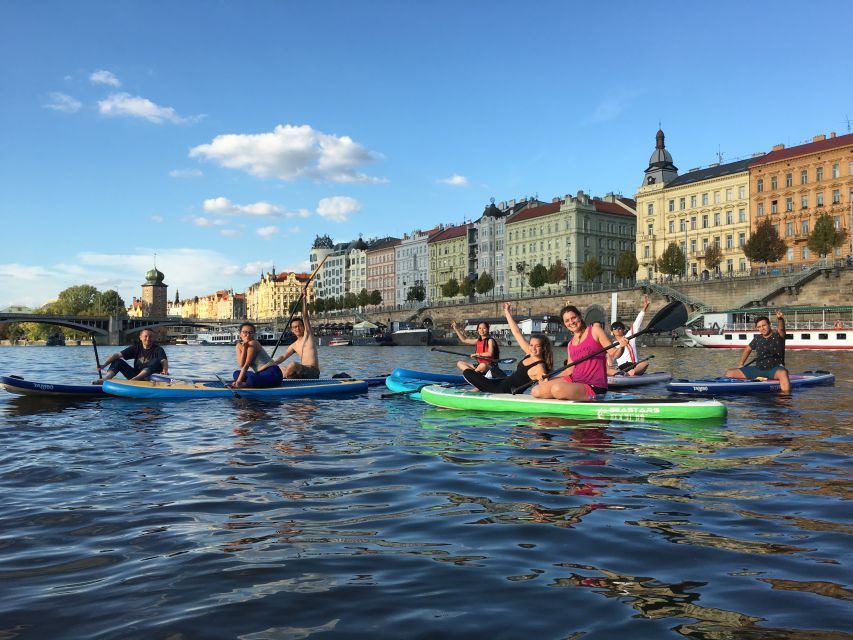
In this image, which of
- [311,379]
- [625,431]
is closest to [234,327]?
[311,379]

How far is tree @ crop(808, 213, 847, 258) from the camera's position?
201 ft

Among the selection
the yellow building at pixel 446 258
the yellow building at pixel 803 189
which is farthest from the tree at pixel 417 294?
the yellow building at pixel 803 189

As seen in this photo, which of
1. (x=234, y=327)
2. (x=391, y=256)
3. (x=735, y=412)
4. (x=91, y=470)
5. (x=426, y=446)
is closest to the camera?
(x=91, y=470)

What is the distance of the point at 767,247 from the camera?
64.8 m

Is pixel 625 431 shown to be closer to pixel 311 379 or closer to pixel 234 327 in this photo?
pixel 311 379

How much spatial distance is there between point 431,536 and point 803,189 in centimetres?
7717

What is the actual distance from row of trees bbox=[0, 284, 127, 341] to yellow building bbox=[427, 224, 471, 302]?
7164cm

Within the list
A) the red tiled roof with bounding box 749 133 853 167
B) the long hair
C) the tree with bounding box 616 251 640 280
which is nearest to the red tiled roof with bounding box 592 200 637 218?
the tree with bounding box 616 251 640 280

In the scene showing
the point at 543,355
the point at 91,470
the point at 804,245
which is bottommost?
the point at 91,470

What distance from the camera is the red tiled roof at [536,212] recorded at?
333 feet

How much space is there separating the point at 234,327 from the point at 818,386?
117939mm

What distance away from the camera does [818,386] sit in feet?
59.7

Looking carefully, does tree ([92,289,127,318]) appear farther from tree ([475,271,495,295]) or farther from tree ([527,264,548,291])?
tree ([527,264,548,291])

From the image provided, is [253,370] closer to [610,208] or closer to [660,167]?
[660,167]
